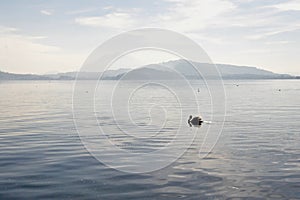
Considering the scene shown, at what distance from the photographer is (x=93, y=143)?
36.3 meters

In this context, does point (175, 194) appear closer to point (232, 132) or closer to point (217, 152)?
point (217, 152)

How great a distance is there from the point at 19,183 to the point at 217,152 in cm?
1734

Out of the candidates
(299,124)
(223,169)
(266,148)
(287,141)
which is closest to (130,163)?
(223,169)

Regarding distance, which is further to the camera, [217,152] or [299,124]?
[299,124]

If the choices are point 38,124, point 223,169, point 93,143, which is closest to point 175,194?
point 223,169

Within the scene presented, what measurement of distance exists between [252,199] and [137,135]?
938 inches

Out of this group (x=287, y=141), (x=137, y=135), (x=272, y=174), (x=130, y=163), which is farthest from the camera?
(x=137, y=135)

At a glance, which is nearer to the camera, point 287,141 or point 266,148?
point 266,148

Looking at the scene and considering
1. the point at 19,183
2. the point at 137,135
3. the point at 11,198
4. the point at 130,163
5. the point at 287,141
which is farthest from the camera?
the point at 137,135

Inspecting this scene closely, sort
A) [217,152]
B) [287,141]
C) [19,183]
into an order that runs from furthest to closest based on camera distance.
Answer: [287,141] → [217,152] → [19,183]

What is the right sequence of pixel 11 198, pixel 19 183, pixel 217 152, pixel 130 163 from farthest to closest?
1. pixel 217 152
2. pixel 130 163
3. pixel 19 183
4. pixel 11 198

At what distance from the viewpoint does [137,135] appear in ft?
137

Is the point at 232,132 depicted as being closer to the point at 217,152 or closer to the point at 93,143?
the point at 217,152

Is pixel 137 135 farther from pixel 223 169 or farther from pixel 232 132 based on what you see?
pixel 223 169
